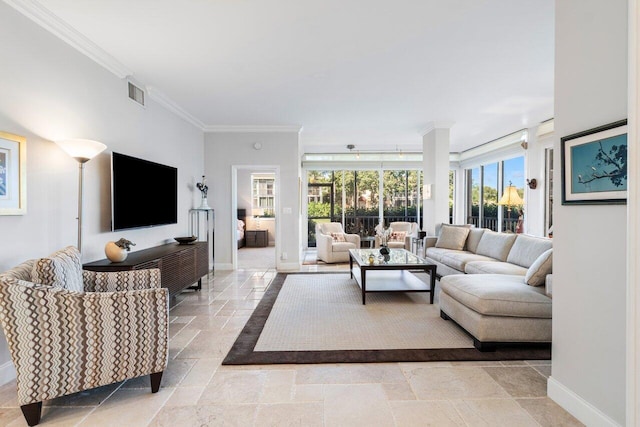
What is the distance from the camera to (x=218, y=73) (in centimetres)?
366

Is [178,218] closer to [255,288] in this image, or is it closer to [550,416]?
[255,288]

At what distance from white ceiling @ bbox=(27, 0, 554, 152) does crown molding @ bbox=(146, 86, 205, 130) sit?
0.31ft

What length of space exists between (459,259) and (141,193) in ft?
14.1

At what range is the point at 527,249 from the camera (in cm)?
414

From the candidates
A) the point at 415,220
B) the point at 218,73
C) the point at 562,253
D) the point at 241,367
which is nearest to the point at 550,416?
the point at 562,253

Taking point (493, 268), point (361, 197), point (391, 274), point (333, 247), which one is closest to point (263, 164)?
point (333, 247)

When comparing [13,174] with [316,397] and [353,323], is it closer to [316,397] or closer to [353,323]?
[316,397]

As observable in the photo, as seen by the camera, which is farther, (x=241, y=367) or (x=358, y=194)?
(x=358, y=194)

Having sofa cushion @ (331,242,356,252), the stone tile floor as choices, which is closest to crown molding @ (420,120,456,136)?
sofa cushion @ (331,242,356,252)

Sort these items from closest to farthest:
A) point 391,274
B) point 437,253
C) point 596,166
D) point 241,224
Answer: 1. point 596,166
2. point 391,274
3. point 437,253
4. point 241,224

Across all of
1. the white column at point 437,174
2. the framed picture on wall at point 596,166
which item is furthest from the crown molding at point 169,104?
the framed picture on wall at point 596,166

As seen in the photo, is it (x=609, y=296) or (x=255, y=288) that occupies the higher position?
(x=609, y=296)

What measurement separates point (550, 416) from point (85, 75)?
4.38 meters

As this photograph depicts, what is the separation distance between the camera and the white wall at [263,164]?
6031 mm
